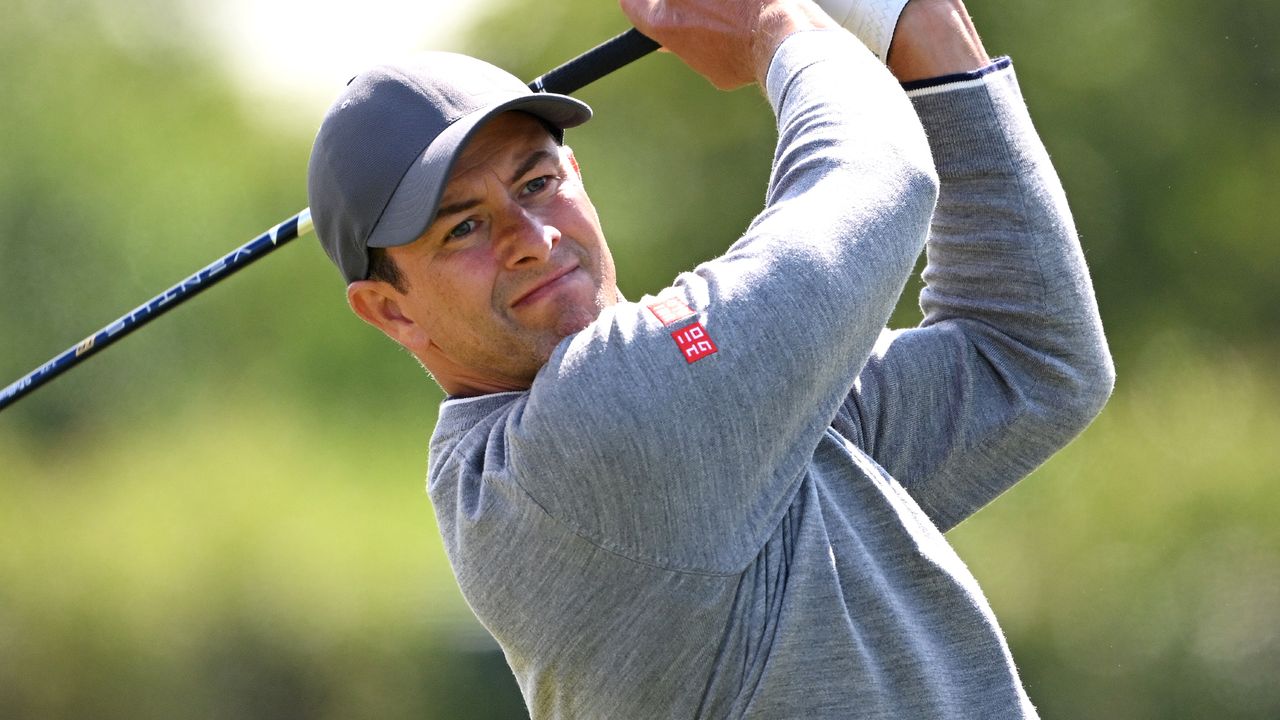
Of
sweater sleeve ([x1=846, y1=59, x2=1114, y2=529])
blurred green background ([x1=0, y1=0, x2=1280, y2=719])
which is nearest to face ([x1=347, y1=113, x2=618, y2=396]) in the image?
sweater sleeve ([x1=846, y1=59, x2=1114, y2=529])

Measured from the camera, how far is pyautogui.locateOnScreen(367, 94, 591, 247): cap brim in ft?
5.82

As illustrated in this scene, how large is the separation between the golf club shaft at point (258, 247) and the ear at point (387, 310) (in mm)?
152

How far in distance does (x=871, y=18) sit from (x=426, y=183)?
0.56 metres

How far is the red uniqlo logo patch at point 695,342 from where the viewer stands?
5.24 ft

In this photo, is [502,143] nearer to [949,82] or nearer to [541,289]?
[541,289]

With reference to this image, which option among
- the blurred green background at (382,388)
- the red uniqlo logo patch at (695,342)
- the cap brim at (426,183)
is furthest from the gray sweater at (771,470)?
the blurred green background at (382,388)

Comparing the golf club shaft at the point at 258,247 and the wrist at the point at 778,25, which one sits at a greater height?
the golf club shaft at the point at 258,247

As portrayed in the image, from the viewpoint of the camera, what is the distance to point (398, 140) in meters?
1.85

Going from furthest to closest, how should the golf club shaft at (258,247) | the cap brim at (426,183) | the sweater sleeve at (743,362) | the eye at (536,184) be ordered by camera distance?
the golf club shaft at (258,247) → the eye at (536,184) → the cap brim at (426,183) → the sweater sleeve at (743,362)

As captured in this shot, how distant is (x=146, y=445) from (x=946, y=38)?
6638mm

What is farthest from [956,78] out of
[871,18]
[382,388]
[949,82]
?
[382,388]

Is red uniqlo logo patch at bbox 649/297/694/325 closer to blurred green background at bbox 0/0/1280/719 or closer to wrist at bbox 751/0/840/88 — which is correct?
wrist at bbox 751/0/840/88

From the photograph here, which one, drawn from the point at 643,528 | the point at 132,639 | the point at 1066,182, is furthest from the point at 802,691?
the point at 1066,182

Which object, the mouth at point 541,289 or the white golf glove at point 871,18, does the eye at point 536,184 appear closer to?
the mouth at point 541,289
